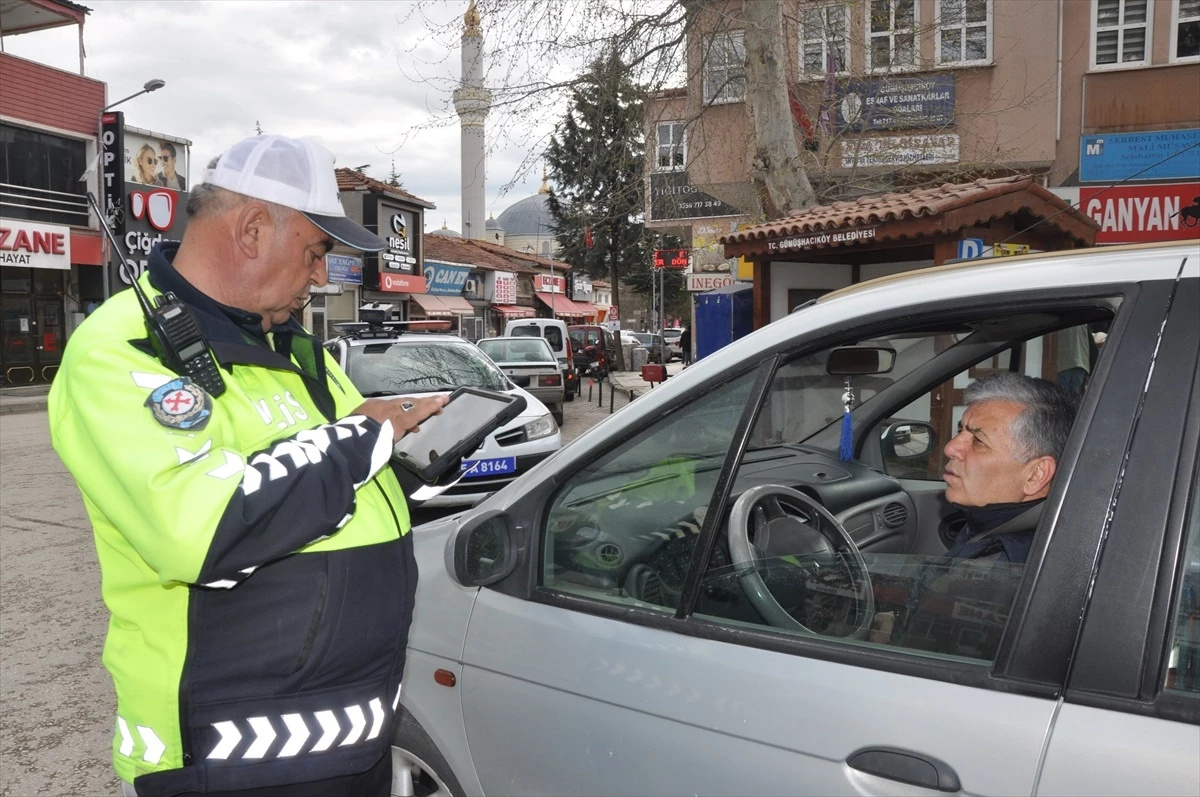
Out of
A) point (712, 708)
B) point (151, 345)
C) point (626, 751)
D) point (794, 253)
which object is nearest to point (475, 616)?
point (626, 751)

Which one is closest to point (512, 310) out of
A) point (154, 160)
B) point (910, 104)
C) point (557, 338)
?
point (154, 160)

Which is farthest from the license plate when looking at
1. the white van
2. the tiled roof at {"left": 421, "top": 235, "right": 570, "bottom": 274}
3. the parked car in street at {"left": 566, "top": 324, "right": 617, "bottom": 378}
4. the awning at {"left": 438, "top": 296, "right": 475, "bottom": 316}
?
the tiled roof at {"left": 421, "top": 235, "right": 570, "bottom": 274}

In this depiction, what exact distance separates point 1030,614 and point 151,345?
148 centimetres

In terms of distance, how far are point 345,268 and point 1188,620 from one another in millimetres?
33499

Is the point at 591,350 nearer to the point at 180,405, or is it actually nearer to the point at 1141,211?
the point at 1141,211

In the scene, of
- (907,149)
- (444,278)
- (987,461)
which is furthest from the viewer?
(444,278)

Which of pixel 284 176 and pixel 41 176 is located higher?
pixel 41 176

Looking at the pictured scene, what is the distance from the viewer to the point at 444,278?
138ft

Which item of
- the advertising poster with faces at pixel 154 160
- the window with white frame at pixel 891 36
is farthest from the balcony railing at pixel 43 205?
the window with white frame at pixel 891 36

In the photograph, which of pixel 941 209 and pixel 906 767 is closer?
pixel 906 767

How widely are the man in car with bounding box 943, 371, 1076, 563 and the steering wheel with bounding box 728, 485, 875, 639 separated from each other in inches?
12.8

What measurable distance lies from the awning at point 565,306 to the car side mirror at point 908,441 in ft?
172

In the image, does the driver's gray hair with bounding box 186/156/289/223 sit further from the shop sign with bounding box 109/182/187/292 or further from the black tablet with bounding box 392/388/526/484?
the shop sign with bounding box 109/182/187/292

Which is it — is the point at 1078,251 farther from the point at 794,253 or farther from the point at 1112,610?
the point at 794,253
